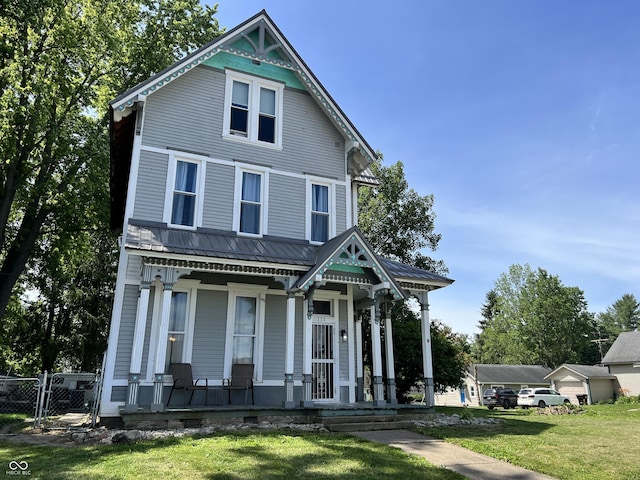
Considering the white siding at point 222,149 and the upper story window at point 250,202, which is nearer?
the white siding at point 222,149

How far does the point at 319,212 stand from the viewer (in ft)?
46.4

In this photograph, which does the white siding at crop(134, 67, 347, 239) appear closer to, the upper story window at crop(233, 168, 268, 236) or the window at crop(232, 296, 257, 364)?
the upper story window at crop(233, 168, 268, 236)

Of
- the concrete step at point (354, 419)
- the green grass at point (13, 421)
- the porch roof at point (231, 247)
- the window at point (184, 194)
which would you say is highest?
the window at point (184, 194)

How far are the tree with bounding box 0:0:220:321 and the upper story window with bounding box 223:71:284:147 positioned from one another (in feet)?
21.6

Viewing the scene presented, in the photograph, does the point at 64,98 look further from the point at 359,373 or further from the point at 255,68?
the point at 359,373

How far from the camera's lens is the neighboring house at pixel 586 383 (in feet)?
140

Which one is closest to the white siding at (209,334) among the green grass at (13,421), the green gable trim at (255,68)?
the green grass at (13,421)

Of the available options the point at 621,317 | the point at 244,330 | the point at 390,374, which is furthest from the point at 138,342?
the point at 621,317

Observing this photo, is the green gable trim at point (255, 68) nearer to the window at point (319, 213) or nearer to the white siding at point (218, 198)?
the white siding at point (218, 198)

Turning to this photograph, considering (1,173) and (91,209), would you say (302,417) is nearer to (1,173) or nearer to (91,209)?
(91,209)

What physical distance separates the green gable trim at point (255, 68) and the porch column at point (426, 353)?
754 centimetres

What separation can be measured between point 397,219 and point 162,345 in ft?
73.8

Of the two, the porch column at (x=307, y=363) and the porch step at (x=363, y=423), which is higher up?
the porch column at (x=307, y=363)

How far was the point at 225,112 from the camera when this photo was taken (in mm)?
13617
